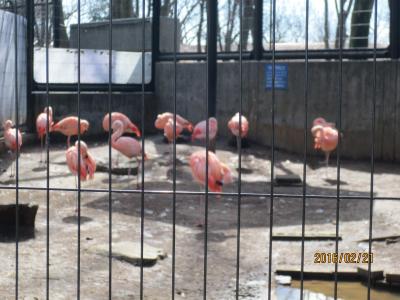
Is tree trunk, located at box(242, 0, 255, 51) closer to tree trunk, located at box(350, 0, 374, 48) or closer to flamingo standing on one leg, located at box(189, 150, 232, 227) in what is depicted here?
tree trunk, located at box(350, 0, 374, 48)

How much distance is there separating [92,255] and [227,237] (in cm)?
137

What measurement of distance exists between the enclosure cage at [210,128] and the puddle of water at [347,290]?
9 centimetres

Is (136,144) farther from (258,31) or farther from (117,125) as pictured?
(258,31)

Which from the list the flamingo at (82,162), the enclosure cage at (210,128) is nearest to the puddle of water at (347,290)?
the enclosure cage at (210,128)

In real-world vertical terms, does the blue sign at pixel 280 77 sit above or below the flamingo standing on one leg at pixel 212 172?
above

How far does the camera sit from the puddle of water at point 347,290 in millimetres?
4586

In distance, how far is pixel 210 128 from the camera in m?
9.45

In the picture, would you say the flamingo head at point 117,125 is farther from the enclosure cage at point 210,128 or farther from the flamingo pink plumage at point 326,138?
the flamingo pink plumage at point 326,138

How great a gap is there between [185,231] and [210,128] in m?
3.28

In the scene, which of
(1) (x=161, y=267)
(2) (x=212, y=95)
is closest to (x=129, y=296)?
(1) (x=161, y=267)

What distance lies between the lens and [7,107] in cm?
1025

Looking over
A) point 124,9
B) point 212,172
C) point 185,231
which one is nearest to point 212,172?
point 212,172

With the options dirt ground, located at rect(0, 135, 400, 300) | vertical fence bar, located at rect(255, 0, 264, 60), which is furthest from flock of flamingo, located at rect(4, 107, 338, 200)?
vertical fence bar, located at rect(255, 0, 264, 60)
